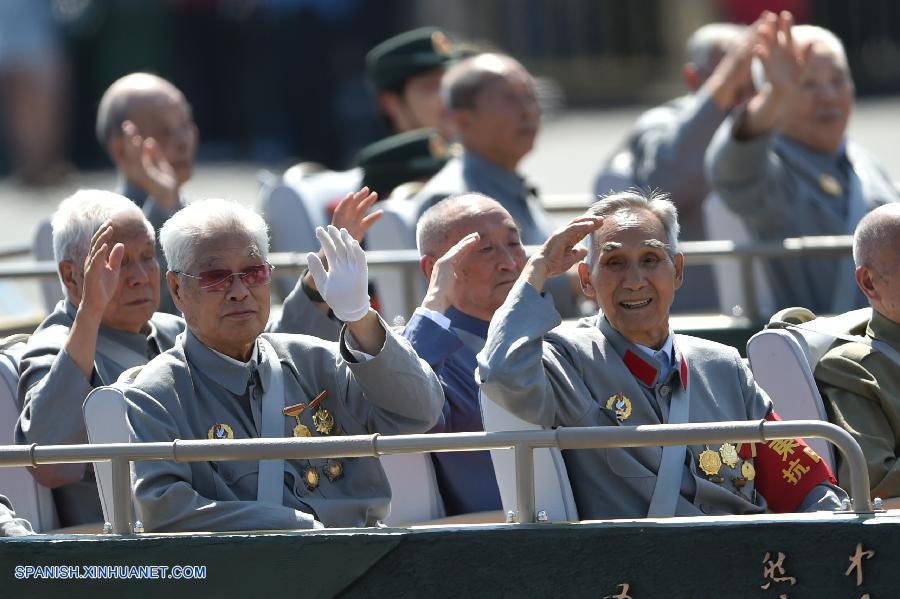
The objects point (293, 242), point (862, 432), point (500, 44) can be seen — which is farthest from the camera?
point (500, 44)

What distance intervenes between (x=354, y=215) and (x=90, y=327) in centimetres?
75

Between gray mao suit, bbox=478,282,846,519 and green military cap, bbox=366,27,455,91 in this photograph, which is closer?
gray mao suit, bbox=478,282,846,519

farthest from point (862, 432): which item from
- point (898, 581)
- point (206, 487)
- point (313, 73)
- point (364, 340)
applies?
point (313, 73)

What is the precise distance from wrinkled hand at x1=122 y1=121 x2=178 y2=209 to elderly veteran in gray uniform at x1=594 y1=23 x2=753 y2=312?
1.79 meters

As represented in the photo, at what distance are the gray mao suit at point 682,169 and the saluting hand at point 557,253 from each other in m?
3.22

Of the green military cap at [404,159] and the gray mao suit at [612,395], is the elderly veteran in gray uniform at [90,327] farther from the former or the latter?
the green military cap at [404,159]

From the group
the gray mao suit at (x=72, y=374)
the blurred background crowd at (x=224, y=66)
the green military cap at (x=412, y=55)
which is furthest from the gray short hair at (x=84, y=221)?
the blurred background crowd at (x=224, y=66)

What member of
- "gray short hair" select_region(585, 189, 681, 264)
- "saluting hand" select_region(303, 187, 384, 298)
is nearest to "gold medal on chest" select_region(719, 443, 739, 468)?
"gray short hair" select_region(585, 189, 681, 264)

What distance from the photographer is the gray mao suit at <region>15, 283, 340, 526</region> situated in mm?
5316

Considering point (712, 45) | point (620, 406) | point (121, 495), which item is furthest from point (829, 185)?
point (121, 495)

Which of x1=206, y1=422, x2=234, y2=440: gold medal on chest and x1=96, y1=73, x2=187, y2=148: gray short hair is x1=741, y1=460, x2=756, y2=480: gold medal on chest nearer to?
x1=206, y1=422, x2=234, y2=440: gold medal on chest

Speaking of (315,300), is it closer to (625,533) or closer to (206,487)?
(206,487)

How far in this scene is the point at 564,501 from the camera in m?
4.88

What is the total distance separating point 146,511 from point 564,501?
98 centimetres
